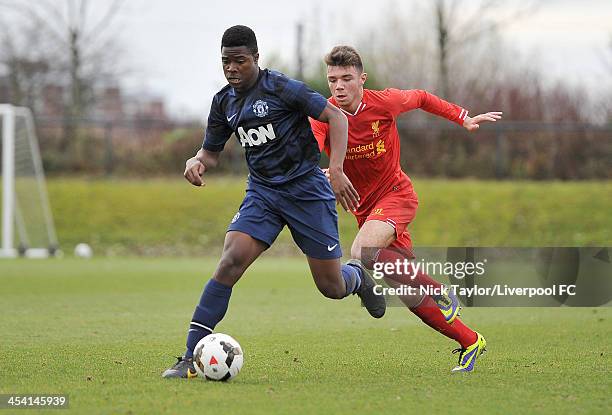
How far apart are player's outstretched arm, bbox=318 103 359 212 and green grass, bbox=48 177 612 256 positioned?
1908 cm

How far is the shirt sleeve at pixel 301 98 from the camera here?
6.96 metres

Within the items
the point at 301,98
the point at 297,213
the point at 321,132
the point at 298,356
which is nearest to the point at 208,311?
the point at 297,213

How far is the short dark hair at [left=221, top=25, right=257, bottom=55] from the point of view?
22.4ft

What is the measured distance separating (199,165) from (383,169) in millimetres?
1740

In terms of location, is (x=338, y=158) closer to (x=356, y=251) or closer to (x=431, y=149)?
(x=356, y=251)

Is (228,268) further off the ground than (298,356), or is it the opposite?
(228,268)

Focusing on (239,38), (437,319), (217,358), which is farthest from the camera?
(437,319)

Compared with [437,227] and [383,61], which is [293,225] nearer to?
[437,227]

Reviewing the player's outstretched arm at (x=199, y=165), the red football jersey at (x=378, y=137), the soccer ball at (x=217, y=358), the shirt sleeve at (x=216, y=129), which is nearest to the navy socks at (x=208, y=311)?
the soccer ball at (x=217, y=358)

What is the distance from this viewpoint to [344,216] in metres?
27.4

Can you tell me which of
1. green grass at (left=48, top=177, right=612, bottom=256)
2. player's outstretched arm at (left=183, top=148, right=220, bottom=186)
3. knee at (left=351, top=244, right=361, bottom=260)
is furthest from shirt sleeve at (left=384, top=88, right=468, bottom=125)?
green grass at (left=48, top=177, right=612, bottom=256)

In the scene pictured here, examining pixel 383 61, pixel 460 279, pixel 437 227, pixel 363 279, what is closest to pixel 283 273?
pixel 437 227

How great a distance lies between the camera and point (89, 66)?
37156mm

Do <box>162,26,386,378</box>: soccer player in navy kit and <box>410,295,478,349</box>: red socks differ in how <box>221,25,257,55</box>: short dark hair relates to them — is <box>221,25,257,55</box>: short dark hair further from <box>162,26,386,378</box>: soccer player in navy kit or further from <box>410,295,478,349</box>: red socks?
<box>410,295,478,349</box>: red socks
